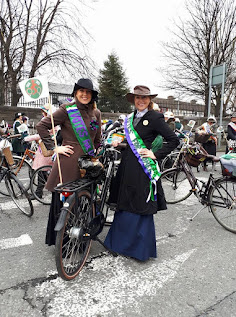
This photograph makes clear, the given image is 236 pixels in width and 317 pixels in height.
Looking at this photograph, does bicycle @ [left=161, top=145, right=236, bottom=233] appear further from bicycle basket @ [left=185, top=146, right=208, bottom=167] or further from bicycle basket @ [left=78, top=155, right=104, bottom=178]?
bicycle basket @ [left=78, top=155, right=104, bottom=178]

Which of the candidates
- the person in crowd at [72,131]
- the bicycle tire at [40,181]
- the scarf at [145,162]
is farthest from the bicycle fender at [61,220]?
the bicycle tire at [40,181]

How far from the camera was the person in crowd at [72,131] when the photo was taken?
2934 millimetres

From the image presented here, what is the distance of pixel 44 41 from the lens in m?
14.6

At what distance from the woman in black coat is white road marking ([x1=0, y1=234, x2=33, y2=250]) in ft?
4.06

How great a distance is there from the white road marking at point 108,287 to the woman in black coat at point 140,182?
7.0 inches

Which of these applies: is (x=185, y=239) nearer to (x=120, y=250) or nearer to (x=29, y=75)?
(x=120, y=250)

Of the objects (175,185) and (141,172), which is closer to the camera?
(141,172)

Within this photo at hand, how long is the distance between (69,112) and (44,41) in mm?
13362

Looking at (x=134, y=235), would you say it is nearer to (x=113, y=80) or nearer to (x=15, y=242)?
(x=15, y=242)

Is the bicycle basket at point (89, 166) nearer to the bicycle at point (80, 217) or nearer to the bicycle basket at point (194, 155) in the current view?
the bicycle at point (80, 217)

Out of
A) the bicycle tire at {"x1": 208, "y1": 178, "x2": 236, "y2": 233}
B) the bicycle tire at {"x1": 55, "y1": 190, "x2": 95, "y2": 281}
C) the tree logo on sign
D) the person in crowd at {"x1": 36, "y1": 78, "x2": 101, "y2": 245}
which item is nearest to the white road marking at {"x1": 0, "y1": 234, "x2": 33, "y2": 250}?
the person in crowd at {"x1": 36, "y1": 78, "x2": 101, "y2": 245}

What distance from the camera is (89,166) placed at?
279cm

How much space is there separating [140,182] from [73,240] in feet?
2.97

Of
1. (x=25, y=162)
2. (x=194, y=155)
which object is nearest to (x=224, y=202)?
(x=194, y=155)
